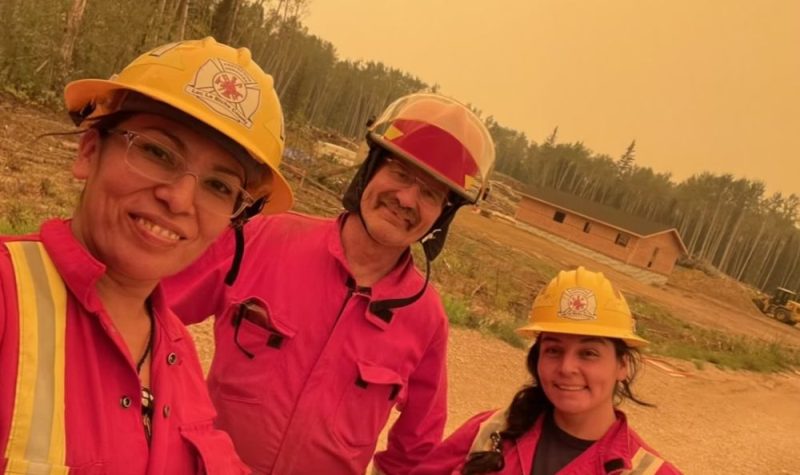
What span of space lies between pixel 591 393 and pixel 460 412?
4190mm

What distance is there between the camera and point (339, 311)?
2.29 meters

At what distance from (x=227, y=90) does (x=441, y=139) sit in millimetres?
1190

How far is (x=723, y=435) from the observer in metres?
8.62

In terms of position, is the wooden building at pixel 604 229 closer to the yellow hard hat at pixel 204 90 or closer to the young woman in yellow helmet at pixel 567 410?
the young woman in yellow helmet at pixel 567 410

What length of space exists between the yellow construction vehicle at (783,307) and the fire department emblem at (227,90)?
45.4 meters

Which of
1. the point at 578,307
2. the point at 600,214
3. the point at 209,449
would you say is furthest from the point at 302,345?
the point at 600,214

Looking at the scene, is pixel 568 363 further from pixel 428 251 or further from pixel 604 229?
pixel 604 229

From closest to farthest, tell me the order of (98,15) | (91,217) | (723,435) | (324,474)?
(91,217) → (324,474) → (723,435) → (98,15)

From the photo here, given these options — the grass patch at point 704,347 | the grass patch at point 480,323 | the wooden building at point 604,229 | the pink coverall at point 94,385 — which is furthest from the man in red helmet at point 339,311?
the wooden building at point 604,229

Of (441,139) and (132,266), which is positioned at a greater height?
(441,139)

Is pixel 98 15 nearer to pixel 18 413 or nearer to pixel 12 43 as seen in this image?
pixel 12 43

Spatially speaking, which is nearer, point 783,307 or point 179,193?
point 179,193

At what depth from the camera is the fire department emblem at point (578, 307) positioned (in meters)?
2.78

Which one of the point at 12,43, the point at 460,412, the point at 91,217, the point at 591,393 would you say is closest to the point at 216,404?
the point at 91,217
